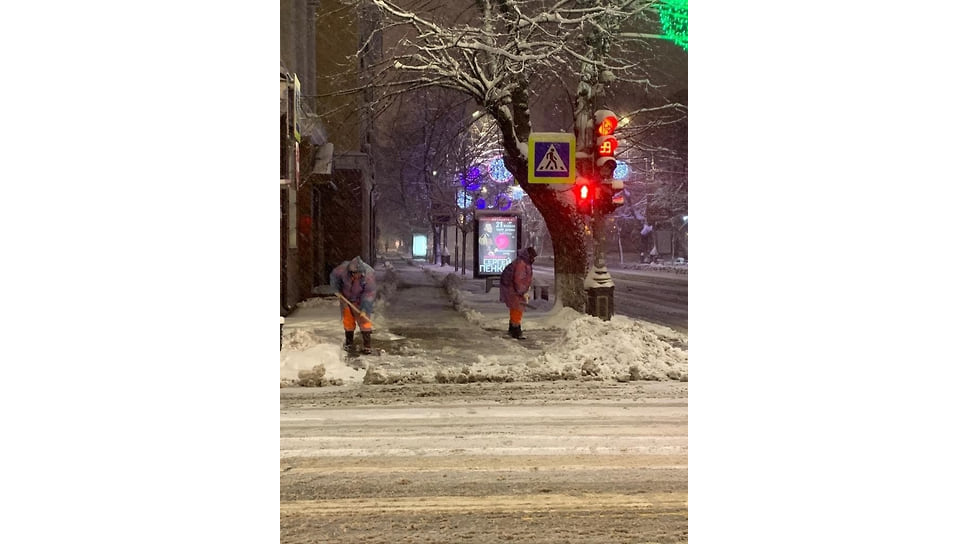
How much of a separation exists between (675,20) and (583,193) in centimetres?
182

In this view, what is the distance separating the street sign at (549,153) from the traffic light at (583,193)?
0.50 m

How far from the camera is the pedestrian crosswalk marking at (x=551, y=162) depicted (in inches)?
215

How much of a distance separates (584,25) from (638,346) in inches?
128

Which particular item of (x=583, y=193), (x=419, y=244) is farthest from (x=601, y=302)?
(x=419, y=244)

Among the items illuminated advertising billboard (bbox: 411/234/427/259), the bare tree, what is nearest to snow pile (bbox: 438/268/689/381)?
the bare tree

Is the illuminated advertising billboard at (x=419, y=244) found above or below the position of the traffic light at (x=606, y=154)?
below

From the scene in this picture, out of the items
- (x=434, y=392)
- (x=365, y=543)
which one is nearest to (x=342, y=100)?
(x=434, y=392)

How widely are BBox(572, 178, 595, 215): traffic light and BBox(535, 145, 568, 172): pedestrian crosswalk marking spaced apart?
0.56 meters

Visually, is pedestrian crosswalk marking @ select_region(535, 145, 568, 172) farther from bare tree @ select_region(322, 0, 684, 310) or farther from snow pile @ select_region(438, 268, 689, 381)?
snow pile @ select_region(438, 268, 689, 381)

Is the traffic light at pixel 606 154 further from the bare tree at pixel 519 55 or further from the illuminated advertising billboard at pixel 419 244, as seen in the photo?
the illuminated advertising billboard at pixel 419 244

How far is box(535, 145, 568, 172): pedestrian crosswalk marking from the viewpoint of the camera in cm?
547

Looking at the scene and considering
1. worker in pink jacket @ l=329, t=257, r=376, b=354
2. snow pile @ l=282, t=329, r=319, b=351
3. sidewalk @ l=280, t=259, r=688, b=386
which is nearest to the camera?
sidewalk @ l=280, t=259, r=688, b=386

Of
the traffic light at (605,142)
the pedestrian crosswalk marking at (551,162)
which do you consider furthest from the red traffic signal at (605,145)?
the pedestrian crosswalk marking at (551,162)

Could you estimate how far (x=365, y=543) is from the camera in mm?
3371
